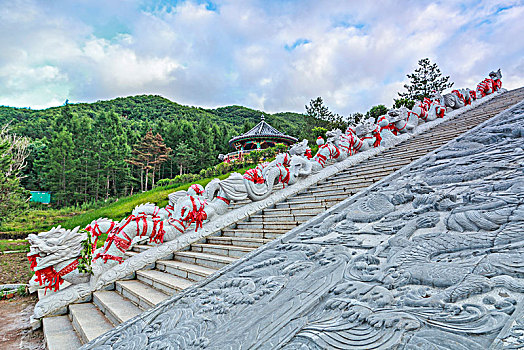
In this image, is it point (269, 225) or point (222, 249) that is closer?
point (222, 249)

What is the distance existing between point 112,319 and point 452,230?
3309 millimetres

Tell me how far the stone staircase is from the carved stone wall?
2.12ft

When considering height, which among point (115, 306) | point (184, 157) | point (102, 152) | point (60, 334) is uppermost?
point (102, 152)

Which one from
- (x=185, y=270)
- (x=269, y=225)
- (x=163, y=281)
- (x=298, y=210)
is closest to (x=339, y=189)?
(x=298, y=210)

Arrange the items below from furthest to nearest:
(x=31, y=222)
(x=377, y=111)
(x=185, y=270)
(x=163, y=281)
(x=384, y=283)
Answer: (x=377, y=111), (x=31, y=222), (x=185, y=270), (x=163, y=281), (x=384, y=283)

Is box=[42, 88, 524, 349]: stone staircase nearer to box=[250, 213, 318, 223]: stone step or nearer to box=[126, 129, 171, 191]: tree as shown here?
box=[250, 213, 318, 223]: stone step

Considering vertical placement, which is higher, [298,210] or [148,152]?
[148,152]

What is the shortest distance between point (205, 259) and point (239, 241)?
522mm

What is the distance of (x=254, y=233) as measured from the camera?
4.31 meters

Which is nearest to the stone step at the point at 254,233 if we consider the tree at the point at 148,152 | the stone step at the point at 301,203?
the stone step at the point at 301,203

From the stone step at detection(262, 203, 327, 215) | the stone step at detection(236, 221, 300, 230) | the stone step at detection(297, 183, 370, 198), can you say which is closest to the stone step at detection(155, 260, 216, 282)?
the stone step at detection(236, 221, 300, 230)

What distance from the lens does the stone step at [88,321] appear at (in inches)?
113

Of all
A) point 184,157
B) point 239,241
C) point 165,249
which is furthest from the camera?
point 184,157

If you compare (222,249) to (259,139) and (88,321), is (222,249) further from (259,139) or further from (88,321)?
(259,139)
